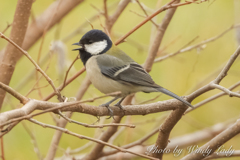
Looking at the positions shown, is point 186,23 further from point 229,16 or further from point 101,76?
point 101,76

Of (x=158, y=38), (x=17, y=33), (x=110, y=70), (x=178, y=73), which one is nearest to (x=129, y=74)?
(x=110, y=70)

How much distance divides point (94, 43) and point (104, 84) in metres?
0.39

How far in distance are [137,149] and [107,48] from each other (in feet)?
3.61

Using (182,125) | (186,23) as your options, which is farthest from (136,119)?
(186,23)

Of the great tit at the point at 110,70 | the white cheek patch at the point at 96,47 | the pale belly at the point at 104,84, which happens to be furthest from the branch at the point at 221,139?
the white cheek patch at the point at 96,47

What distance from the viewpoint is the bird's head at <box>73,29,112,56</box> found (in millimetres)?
2771

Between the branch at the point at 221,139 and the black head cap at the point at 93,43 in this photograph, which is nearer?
the branch at the point at 221,139

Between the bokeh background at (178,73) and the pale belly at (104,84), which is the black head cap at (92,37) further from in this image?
the bokeh background at (178,73)

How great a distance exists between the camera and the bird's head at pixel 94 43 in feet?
9.09

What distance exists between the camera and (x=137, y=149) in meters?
3.36

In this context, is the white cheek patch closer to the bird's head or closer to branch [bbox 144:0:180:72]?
the bird's head

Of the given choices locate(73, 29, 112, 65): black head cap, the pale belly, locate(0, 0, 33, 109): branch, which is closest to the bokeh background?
locate(73, 29, 112, 65): black head cap

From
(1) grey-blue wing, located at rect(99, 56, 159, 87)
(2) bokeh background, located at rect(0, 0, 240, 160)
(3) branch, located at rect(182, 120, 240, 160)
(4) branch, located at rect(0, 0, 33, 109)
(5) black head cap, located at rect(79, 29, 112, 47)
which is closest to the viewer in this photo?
(3) branch, located at rect(182, 120, 240, 160)

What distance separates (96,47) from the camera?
2.85 meters
